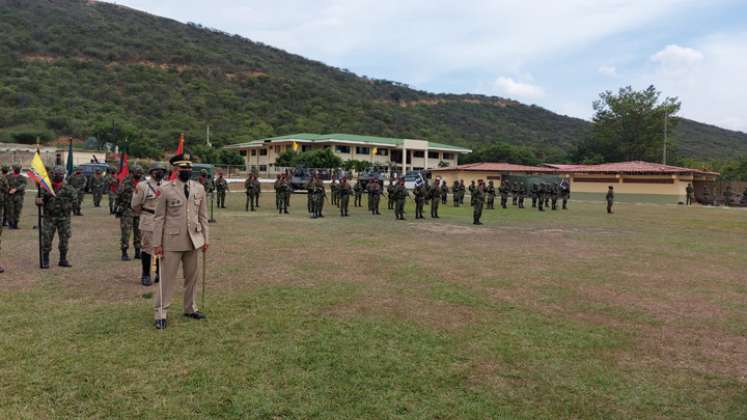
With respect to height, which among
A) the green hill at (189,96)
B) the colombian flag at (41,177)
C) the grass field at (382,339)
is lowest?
the grass field at (382,339)

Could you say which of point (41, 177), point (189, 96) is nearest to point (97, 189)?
point (41, 177)

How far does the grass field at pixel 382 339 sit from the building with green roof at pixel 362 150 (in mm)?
46750

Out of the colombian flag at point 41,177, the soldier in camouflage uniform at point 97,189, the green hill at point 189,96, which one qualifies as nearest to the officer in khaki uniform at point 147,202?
the colombian flag at point 41,177

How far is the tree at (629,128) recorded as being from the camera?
2345 inches

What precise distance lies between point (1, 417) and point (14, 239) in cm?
1032

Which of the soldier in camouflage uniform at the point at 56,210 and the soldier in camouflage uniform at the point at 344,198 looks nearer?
the soldier in camouflage uniform at the point at 56,210

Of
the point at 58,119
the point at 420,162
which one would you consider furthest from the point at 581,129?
the point at 58,119

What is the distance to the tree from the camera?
59.6 metres

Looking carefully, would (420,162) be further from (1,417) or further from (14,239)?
(1,417)

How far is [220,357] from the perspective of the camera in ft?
16.0

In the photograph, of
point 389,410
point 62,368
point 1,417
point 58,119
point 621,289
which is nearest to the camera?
point 1,417

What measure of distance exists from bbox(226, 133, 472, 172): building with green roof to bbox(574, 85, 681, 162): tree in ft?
55.2

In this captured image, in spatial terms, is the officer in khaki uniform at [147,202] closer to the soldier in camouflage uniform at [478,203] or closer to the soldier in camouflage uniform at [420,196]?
the soldier in camouflage uniform at [478,203]

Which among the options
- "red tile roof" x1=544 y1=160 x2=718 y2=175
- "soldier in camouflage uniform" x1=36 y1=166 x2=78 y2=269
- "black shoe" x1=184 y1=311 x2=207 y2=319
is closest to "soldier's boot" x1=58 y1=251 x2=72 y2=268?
"soldier in camouflage uniform" x1=36 y1=166 x2=78 y2=269
